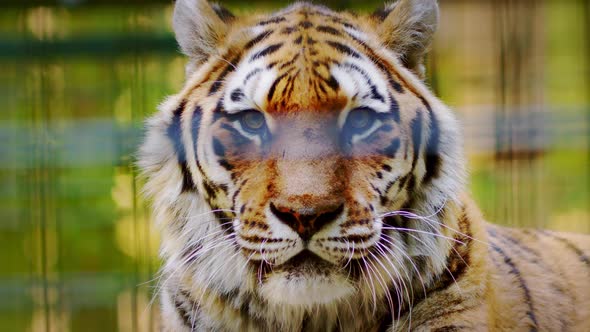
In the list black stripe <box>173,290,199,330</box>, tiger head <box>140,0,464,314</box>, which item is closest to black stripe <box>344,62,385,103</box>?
tiger head <box>140,0,464,314</box>

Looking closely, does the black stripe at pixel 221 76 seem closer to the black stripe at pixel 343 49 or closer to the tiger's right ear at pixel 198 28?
the tiger's right ear at pixel 198 28

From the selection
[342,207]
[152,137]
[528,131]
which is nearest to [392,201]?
[342,207]

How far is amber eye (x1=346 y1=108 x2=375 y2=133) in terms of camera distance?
1.70 metres

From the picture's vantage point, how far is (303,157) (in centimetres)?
156

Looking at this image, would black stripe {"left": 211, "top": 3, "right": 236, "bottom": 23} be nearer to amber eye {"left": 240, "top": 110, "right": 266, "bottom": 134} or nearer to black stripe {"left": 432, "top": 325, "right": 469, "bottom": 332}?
amber eye {"left": 240, "top": 110, "right": 266, "bottom": 134}

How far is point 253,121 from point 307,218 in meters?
0.33

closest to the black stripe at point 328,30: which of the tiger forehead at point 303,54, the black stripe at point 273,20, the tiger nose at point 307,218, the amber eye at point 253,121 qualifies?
the tiger forehead at point 303,54

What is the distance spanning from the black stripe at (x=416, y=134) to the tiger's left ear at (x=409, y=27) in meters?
0.18

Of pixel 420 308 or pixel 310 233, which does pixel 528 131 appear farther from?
pixel 310 233

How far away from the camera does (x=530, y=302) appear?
1925 millimetres

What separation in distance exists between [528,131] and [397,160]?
1.32ft

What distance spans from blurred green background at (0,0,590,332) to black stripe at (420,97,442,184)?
12 cm

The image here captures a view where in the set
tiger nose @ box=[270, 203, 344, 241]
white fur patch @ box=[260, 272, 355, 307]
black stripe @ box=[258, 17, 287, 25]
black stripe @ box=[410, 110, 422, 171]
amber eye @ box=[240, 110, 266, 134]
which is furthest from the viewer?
black stripe @ box=[258, 17, 287, 25]

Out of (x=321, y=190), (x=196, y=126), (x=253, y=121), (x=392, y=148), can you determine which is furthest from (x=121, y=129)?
(x=392, y=148)
